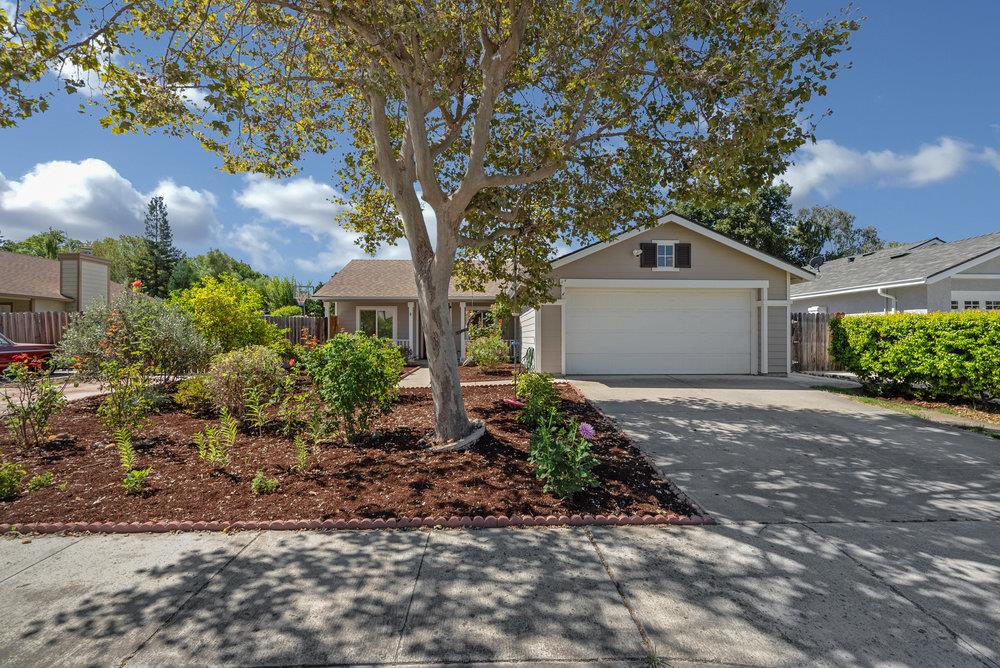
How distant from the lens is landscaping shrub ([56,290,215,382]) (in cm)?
775

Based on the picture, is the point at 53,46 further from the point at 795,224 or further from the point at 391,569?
the point at 795,224

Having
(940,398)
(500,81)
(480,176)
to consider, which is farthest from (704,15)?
(940,398)

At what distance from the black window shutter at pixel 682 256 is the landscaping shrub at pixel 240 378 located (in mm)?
10172

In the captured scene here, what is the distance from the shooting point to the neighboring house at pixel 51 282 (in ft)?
65.3

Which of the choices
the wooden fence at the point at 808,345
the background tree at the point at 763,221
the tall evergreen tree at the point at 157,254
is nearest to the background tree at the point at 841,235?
the background tree at the point at 763,221

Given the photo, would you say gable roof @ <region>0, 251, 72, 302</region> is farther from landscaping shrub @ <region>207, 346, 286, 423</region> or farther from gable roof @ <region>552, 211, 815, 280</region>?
gable roof @ <region>552, 211, 815, 280</region>

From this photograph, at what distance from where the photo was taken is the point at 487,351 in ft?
46.8

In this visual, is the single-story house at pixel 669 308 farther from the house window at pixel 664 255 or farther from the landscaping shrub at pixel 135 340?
the landscaping shrub at pixel 135 340

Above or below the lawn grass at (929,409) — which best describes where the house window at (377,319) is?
above

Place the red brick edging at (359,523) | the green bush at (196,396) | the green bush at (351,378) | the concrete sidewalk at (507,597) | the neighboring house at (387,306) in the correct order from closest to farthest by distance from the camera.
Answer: the concrete sidewalk at (507,597)
the red brick edging at (359,523)
the green bush at (351,378)
the green bush at (196,396)
the neighboring house at (387,306)

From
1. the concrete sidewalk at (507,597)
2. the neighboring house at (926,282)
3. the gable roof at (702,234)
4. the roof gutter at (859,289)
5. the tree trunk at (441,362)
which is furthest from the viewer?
the roof gutter at (859,289)

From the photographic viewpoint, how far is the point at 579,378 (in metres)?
12.3

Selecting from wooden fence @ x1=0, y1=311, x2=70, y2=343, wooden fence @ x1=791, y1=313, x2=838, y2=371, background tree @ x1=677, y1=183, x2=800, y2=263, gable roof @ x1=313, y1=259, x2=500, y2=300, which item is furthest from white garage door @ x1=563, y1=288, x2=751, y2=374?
background tree @ x1=677, y1=183, x2=800, y2=263

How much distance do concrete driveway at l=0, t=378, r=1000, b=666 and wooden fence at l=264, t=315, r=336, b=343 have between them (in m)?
15.0
